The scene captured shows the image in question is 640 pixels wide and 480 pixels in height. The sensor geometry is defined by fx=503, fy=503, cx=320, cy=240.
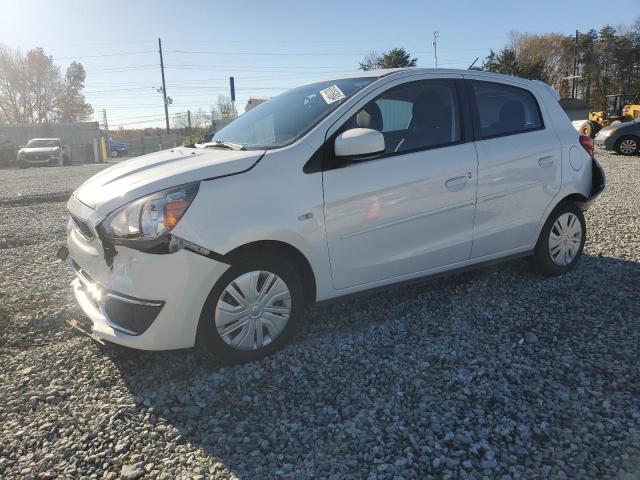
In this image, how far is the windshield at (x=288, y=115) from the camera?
339 cm

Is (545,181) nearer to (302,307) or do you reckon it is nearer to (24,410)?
(302,307)

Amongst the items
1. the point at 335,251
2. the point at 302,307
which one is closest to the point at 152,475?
the point at 302,307

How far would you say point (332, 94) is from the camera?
11.9ft

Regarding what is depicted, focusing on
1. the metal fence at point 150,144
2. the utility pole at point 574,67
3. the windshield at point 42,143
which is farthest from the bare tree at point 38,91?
the utility pole at point 574,67

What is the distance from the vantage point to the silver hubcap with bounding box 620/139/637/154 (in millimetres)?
16836

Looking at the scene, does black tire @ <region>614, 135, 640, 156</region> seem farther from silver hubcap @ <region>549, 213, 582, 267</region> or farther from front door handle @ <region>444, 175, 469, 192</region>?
front door handle @ <region>444, 175, 469, 192</region>

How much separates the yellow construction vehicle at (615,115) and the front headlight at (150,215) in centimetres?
2335

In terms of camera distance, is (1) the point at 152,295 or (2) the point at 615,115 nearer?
(1) the point at 152,295

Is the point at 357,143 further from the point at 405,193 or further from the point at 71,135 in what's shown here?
the point at 71,135

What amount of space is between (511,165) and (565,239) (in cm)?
103

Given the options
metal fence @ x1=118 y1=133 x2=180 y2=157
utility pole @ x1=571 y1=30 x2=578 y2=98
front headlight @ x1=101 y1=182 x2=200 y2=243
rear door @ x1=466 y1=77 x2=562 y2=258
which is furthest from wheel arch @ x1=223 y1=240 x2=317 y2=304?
utility pole @ x1=571 y1=30 x2=578 y2=98

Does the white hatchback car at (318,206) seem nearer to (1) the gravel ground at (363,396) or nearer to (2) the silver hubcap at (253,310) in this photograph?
(2) the silver hubcap at (253,310)

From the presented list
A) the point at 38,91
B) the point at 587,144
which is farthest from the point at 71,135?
the point at 587,144

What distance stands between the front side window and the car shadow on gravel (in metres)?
1.28
